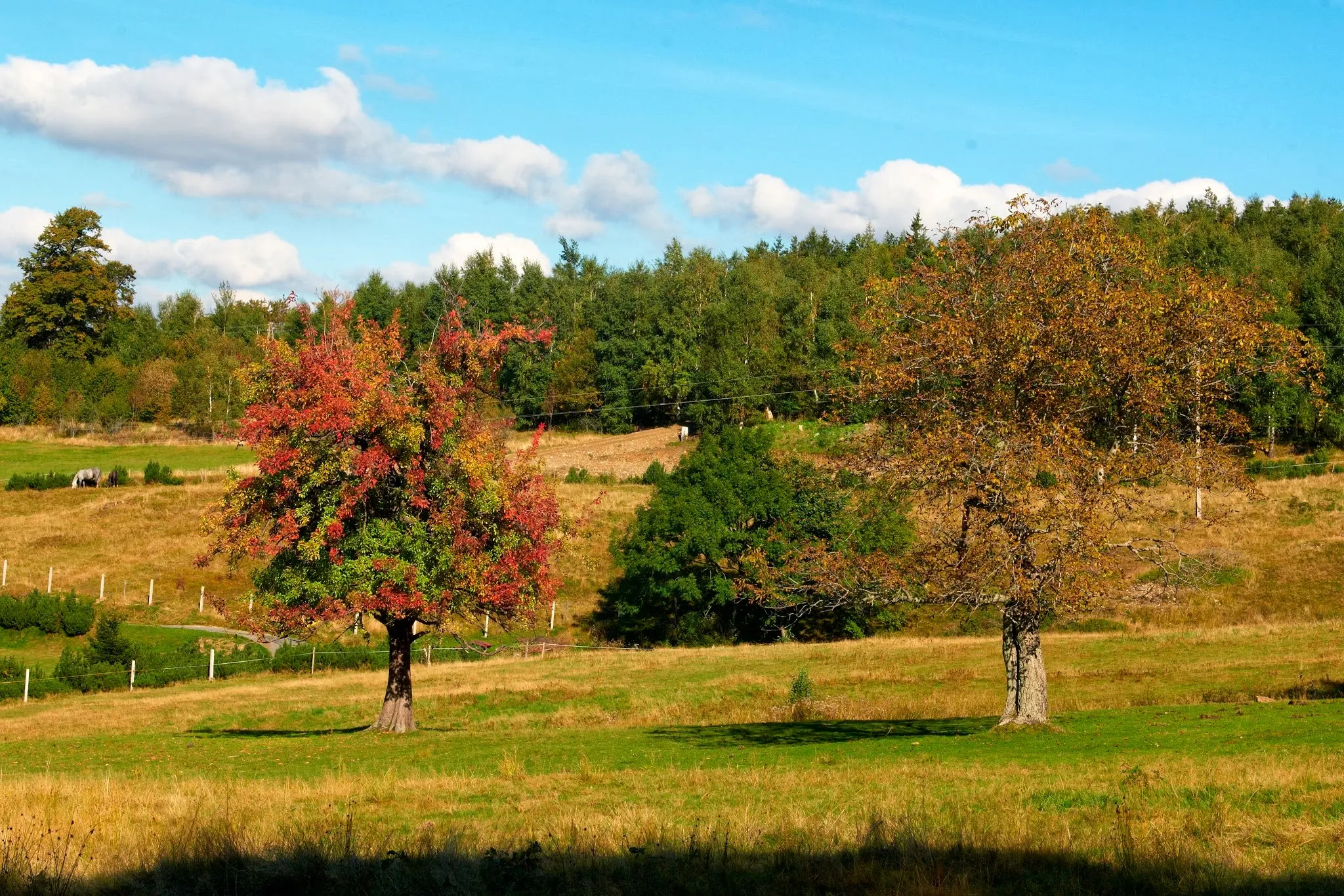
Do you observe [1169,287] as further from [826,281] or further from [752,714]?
[826,281]

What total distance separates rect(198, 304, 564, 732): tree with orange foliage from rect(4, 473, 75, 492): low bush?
66.3 m

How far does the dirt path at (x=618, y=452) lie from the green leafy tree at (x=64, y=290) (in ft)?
205

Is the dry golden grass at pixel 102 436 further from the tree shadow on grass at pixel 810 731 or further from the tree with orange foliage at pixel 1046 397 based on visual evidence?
the tree with orange foliage at pixel 1046 397

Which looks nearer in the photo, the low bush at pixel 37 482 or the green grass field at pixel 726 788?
the green grass field at pixel 726 788

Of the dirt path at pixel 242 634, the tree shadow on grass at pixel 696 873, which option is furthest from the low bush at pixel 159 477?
the tree shadow on grass at pixel 696 873

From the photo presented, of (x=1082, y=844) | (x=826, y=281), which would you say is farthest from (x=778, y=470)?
(x=826, y=281)

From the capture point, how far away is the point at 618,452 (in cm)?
10600

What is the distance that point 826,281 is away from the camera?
12988cm

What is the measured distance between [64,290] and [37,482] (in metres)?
55.3

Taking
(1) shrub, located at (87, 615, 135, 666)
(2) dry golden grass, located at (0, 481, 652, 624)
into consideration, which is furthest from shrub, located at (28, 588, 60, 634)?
(1) shrub, located at (87, 615, 135, 666)

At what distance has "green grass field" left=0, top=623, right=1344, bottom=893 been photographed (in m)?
10.9

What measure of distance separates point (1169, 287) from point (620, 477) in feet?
241

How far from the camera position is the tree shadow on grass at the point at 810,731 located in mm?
26969

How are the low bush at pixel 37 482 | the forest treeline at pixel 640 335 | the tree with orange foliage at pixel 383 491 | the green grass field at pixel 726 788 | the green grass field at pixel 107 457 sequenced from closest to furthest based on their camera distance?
the green grass field at pixel 726 788 < the tree with orange foliage at pixel 383 491 < the low bush at pixel 37 482 < the green grass field at pixel 107 457 < the forest treeline at pixel 640 335
